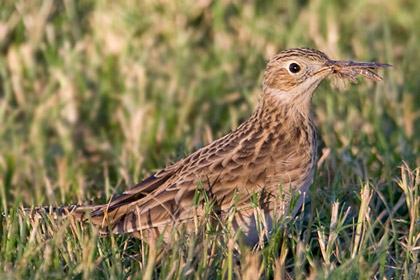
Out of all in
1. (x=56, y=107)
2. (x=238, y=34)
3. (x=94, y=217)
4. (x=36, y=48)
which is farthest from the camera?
(x=238, y=34)

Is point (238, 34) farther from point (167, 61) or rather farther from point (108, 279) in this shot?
point (108, 279)

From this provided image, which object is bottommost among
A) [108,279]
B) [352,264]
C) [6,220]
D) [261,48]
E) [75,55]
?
[352,264]

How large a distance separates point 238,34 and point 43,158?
9.17 ft

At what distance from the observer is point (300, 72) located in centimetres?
568

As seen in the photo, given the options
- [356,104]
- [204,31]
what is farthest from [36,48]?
[356,104]

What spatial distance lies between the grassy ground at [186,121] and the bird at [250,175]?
17 cm

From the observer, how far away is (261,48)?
8.95m

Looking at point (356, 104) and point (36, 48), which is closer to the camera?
point (356, 104)

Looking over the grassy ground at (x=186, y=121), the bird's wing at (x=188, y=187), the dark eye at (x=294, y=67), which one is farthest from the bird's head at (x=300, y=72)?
the grassy ground at (x=186, y=121)

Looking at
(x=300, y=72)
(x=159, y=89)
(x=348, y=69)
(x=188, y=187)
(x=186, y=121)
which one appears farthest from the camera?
(x=159, y=89)

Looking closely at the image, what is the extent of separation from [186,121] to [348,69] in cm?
265

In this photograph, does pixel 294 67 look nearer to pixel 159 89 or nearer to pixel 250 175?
pixel 250 175

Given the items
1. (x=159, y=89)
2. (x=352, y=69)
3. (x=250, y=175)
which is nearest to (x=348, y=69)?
(x=352, y=69)

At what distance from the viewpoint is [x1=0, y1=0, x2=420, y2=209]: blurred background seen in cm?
706
